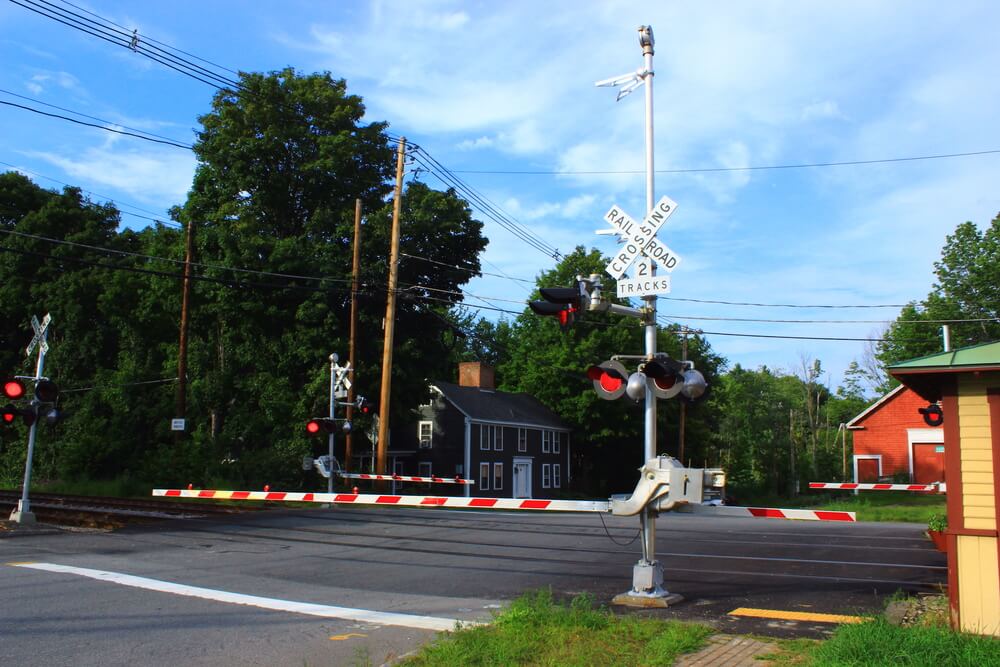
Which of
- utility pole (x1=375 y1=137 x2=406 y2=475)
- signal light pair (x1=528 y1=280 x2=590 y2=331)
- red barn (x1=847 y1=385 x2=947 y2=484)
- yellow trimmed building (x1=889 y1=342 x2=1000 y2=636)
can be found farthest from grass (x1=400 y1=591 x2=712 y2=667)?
red barn (x1=847 y1=385 x2=947 y2=484)

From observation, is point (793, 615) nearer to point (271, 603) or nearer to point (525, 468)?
point (271, 603)

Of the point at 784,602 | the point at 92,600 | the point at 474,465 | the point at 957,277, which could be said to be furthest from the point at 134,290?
the point at 957,277

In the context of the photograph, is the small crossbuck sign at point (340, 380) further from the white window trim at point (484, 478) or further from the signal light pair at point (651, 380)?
the white window trim at point (484, 478)

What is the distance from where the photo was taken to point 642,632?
7.24 m

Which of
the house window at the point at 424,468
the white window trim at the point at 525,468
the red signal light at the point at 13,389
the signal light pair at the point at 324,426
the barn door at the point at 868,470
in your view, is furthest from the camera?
the white window trim at the point at 525,468

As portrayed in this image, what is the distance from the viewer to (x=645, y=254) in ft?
32.1

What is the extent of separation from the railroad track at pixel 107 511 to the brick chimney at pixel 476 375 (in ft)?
98.2

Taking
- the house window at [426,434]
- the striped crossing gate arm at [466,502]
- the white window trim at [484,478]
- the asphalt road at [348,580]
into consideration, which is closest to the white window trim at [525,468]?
the white window trim at [484,478]

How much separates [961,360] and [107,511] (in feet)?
68.0

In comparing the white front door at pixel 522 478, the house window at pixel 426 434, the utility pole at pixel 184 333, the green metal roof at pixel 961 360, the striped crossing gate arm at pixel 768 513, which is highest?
the utility pole at pixel 184 333

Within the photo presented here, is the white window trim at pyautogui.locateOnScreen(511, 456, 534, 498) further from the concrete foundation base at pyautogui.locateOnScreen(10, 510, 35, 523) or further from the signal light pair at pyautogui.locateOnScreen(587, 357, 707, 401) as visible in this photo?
the signal light pair at pyautogui.locateOnScreen(587, 357, 707, 401)

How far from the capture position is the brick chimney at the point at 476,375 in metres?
54.0

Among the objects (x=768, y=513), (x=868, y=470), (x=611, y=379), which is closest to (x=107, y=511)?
(x=611, y=379)

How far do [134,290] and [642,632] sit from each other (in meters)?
39.6
